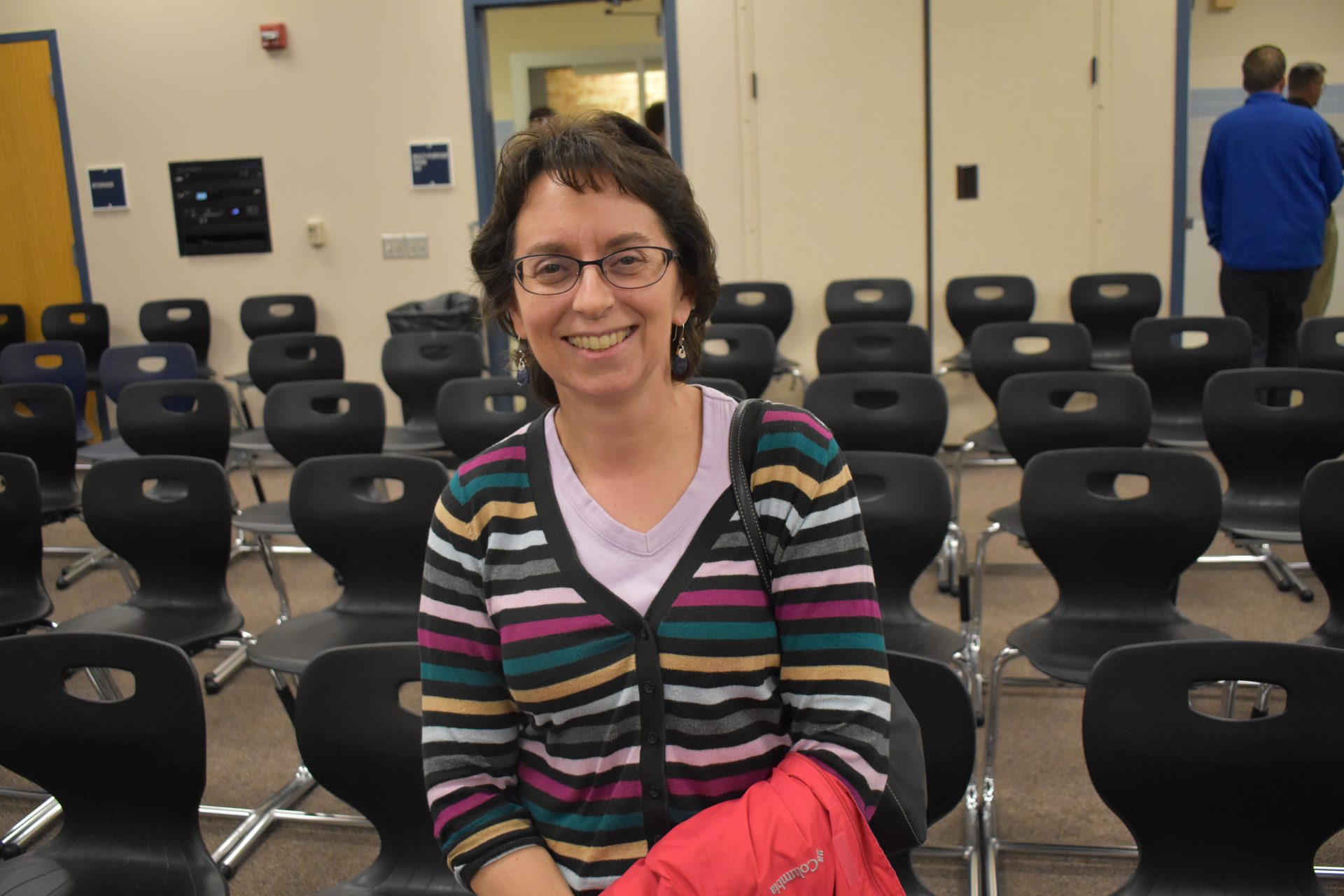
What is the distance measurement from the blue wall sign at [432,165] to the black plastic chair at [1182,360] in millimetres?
4136

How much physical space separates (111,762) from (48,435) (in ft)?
9.38

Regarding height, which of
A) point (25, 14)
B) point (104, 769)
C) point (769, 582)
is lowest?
point (104, 769)

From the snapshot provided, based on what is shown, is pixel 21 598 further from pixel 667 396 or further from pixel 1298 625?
pixel 1298 625

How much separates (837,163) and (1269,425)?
344cm

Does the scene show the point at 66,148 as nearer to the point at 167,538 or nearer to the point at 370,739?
the point at 167,538

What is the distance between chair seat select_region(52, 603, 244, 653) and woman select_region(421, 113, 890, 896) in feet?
6.72

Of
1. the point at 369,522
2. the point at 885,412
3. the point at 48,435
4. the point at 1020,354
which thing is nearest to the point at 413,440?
the point at 48,435

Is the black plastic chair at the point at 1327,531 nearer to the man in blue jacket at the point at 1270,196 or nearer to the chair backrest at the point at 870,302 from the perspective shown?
the man in blue jacket at the point at 1270,196

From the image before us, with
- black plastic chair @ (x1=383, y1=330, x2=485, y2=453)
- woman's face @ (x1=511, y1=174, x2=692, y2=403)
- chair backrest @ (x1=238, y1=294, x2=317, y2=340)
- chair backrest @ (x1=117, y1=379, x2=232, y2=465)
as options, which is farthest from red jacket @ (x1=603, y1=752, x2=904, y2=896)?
chair backrest @ (x1=238, y1=294, x2=317, y2=340)

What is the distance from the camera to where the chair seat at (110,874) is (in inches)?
82.4

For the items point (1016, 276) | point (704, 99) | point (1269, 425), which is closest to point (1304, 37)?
point (1016, 276)

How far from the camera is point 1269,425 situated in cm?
379

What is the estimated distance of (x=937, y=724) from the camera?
1972mm

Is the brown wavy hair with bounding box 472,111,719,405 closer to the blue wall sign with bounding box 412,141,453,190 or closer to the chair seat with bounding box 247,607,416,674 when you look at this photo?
the chair seat with bounding box 247,607,416,674
